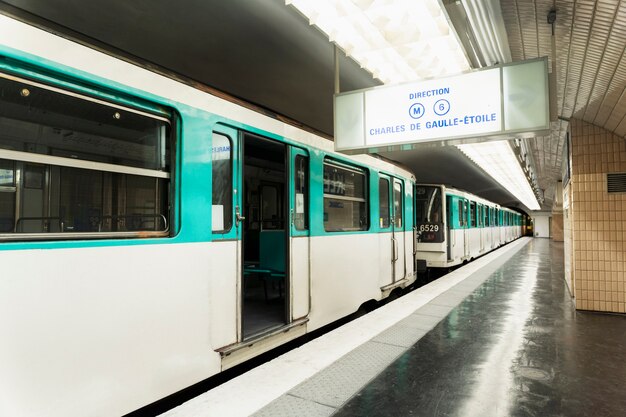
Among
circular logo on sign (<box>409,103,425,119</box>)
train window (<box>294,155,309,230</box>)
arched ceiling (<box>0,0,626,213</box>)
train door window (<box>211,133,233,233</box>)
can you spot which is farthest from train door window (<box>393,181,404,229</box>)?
train door window (<box>211,133,233,233</box>)

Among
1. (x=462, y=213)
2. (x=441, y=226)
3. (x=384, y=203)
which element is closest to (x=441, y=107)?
(x=384, y=203)

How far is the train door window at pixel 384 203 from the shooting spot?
6150 millimetres

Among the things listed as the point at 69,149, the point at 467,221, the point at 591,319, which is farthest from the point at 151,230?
the point at 467,221

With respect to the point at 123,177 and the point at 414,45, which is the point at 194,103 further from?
the point at 414,45

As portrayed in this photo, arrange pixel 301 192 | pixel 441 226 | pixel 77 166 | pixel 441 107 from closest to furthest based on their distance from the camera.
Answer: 1. pixel 77 166
2. pixel 441 107
3. pixel 301 192
4. pixel 441 226

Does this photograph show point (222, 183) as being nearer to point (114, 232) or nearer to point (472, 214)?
point (114, 232)

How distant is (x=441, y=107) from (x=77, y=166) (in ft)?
10.1

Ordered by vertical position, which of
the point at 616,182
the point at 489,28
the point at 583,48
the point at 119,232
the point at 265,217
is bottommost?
the point at 119,232

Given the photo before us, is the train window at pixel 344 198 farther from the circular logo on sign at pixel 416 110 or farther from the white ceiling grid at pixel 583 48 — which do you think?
the white ceiling grid at pixel 583 48

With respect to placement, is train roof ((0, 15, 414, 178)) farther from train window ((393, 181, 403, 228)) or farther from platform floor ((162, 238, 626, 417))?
train window ((393, 181, 403, 228))

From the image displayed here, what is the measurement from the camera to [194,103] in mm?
2904

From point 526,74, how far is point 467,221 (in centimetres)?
973

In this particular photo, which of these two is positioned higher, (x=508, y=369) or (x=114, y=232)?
(x=114, y=232)

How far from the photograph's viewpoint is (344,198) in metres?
5.14
